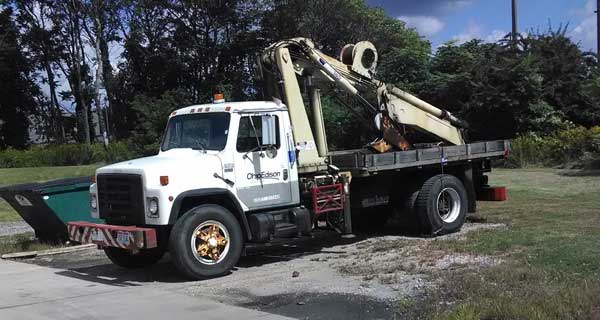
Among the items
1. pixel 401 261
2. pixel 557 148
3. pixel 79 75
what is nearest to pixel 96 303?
pixel 401 261

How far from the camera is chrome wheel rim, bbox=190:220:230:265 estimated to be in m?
9.27

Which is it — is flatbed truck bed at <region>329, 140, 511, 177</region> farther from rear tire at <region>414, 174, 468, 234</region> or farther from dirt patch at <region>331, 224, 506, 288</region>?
dirt patch at <region>331, 224, 506, 288</region>

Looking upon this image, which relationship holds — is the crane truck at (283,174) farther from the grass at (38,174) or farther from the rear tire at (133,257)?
the grass at (38,174)

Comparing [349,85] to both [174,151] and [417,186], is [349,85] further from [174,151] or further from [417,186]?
[174,151]

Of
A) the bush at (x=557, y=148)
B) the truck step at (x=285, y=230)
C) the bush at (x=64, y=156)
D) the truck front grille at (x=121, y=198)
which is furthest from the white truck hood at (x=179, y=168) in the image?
the bush at (x=64, y=156)

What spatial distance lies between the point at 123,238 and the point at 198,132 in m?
2.02

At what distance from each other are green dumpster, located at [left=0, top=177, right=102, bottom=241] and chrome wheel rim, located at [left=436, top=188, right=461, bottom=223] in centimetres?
641

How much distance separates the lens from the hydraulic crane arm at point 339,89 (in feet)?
36.8

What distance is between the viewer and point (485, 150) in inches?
521

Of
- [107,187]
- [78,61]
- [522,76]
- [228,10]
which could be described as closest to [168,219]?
[107,187]

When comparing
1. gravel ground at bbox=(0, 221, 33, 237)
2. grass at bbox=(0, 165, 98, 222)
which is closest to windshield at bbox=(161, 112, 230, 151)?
gravel ground at bbox=(0, 221, 33, 237)

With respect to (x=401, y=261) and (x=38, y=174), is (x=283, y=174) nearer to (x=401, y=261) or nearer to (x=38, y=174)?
(x=401, y=261)

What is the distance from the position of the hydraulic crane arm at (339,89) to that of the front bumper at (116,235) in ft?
10.1

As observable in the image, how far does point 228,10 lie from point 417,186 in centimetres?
3378
